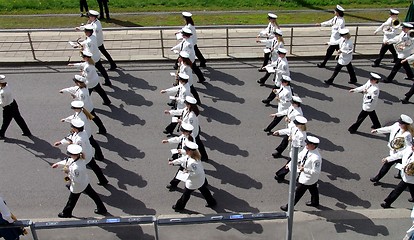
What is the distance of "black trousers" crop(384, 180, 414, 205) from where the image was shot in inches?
369

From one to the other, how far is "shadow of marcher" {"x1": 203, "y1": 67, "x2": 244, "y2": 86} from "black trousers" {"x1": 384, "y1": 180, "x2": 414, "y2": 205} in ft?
18.5

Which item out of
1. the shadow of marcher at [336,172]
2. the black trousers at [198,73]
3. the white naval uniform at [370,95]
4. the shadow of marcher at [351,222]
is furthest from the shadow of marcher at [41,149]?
the white naval uniform at [370,95]

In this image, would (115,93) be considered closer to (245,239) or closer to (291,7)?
(245,239)

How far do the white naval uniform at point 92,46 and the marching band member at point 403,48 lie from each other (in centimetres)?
772

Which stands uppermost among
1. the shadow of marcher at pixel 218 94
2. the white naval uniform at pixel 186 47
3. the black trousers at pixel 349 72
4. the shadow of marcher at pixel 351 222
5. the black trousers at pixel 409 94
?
the white naval uniform at pixel 186 47

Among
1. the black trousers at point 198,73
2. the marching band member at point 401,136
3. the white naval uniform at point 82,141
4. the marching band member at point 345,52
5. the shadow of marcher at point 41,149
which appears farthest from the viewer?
the black trousers at point 198,73

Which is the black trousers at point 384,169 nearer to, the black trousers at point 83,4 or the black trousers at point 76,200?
the black trousers at point 76,200

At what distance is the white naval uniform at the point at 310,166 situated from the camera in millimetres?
9094

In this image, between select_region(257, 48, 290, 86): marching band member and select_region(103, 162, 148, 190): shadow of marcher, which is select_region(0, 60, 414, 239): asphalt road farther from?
select_region(257, 48, 290, 86): marching band member

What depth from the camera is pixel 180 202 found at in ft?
31.5

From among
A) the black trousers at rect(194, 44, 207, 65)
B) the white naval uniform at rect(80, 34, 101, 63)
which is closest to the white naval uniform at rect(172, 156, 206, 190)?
the white naval uniform at rect(80, 34, 101, 63)

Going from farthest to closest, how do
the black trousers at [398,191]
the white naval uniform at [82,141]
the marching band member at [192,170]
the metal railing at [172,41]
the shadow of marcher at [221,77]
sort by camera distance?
the metal railing at [172,41]
the shadow of marcher at [221,77]
the white naval uniform at [82,141]
the black trousers at [398,191]
the marching band member at [192,170]

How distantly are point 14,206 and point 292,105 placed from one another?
585cm

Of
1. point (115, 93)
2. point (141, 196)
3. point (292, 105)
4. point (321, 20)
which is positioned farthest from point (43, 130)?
point (321, 20)
